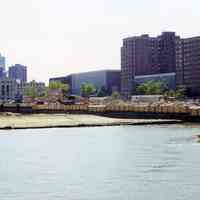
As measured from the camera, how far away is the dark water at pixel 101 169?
36.6 metres

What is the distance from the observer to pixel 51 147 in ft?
217

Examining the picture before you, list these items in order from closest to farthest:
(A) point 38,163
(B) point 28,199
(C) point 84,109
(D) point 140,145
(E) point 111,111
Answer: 1. (B) point 28,199
2. (A) point 38,163
3. (D) point 140,145
4. (E) point 111,111
5. (C) point 84,109

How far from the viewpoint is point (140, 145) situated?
65562 millimetres

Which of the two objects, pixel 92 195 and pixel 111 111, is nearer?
pixel 92 195

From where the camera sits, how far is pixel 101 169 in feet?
152

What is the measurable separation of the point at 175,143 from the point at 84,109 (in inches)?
2888

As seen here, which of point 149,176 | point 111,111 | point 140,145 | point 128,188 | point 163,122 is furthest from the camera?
point 111,111

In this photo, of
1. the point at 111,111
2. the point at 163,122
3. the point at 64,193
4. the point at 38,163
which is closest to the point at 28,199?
the point at 64,193

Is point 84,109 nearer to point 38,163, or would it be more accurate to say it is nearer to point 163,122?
point 163,122

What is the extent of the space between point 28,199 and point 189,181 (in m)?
11.2

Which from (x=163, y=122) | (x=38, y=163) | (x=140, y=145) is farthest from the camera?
(x=163, y=122)

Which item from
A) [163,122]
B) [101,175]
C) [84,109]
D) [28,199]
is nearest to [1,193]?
[28,199]

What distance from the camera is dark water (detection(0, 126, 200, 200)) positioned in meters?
36.6

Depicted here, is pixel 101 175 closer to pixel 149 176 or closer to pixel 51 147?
pixel 149 176
